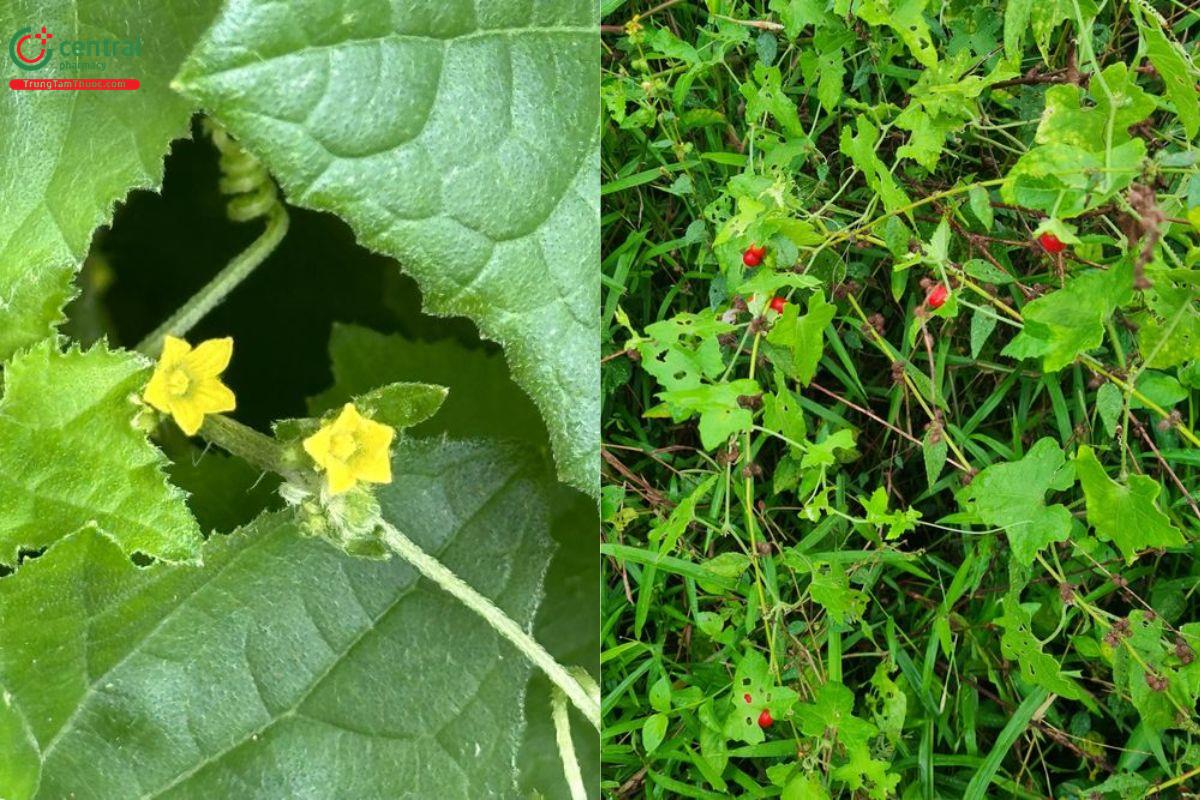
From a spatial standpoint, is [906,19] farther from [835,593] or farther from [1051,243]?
[835,593]

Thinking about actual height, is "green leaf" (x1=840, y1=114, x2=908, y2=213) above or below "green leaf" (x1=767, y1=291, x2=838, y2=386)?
above

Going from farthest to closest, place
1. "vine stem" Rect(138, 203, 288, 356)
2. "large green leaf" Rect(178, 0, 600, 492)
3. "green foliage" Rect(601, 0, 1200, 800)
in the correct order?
1. "green foliage" Rect(601, 0, 1200, 800)
2. "vine stem" Rect(138, 203, 288, 356)
3. "large green leaf" Rect(178, 0, 600, 492)

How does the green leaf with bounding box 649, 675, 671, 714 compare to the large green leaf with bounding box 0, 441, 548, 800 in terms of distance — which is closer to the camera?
the large green leaf with bounding box 0, 441, 548, 800

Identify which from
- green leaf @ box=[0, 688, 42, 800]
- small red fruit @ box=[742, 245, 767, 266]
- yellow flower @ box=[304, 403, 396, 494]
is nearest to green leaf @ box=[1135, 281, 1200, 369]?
small red fruit @ box=[742, 245, 767, 266]

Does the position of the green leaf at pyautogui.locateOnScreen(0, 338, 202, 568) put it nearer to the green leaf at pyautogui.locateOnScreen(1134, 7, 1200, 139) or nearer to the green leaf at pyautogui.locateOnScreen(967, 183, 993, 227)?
the green leaf at pyautogui.locateOnScreen(967, 183, 993, 227)

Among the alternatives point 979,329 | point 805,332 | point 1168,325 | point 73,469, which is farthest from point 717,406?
point 73,469

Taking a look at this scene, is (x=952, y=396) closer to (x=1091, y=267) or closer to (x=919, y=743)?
(x=1091, y=267)
